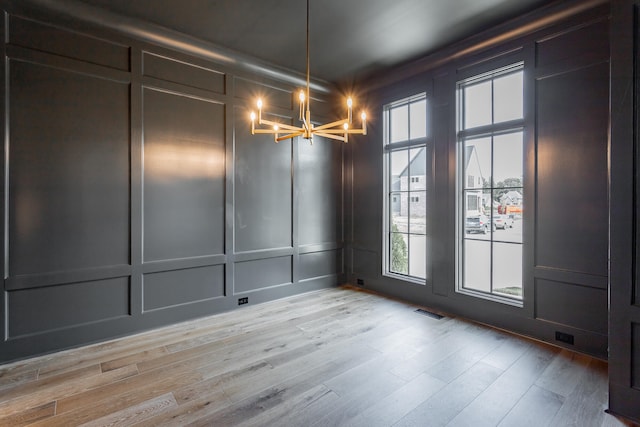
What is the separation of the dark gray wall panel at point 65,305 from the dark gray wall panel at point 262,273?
1.31 m

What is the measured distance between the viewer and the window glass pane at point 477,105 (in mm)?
3732

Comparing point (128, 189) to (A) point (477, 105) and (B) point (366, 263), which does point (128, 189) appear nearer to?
(B) point (366, 263)

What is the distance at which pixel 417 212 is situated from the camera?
4477mm

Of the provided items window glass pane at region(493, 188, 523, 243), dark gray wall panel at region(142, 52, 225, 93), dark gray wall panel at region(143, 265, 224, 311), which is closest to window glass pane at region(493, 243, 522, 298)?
window glass pane at region(493, 188, 523, 243)

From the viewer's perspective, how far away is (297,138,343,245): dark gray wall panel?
486 cm

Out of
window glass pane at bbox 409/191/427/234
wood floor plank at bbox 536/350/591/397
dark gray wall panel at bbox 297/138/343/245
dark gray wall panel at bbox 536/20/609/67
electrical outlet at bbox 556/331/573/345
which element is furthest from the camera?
dark gray wall panel at bbox 297/138/343/245

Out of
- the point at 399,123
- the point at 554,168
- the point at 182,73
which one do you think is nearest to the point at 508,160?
the point at 554,168

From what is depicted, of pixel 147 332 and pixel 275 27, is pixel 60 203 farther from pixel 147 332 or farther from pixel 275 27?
pixel 275 27

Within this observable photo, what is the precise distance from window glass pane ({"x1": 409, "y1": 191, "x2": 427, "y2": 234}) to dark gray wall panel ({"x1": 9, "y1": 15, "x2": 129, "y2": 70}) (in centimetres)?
384

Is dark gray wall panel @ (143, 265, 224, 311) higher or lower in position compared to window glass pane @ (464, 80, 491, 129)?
lower

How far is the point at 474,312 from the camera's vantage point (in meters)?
3.75

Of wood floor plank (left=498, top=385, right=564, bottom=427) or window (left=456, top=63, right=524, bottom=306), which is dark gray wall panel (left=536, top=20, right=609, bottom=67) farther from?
wood floor plank (left=498, top=385, right=564, bottom=427)

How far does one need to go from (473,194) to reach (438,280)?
3.89 feet

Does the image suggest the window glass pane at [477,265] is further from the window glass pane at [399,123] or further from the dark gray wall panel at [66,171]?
the dark gray wall panel at [66,171]
